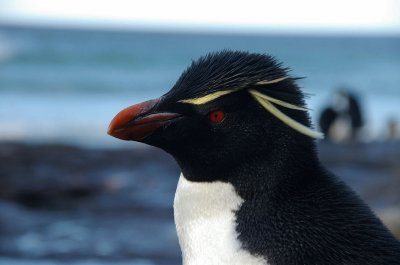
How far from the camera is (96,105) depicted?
26.8 metres

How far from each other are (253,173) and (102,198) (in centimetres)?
849

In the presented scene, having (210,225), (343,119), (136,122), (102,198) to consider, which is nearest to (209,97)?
(136,122)

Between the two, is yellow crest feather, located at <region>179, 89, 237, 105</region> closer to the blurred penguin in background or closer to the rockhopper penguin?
the rockhopper penguin

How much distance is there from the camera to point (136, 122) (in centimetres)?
307

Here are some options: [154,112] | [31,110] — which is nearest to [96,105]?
[31,110]

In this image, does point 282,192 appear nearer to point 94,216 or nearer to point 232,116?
point 232,116

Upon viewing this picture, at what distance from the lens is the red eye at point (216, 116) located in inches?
120

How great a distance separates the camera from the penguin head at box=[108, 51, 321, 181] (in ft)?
9.89

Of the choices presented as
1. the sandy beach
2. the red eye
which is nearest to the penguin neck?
the red eye

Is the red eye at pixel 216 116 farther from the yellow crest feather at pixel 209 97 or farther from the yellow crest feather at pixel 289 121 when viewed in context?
the yellow crest feather at pixel 289 121

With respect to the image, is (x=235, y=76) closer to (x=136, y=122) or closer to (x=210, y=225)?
(x=136, y=122)

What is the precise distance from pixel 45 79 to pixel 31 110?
1013 cm

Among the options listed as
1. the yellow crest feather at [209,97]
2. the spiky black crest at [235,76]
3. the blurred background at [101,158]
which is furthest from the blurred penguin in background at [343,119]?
the yellow crest feather at [209,97]

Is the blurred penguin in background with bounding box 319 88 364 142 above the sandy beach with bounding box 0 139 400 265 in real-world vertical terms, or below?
above
